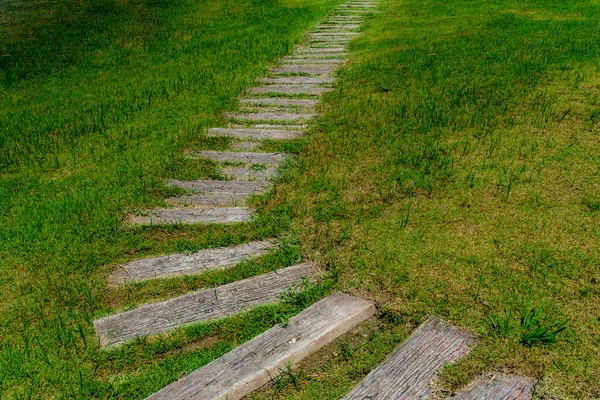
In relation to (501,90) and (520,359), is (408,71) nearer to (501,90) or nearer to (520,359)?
(501,90)

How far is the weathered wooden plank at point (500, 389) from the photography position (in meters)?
2.21

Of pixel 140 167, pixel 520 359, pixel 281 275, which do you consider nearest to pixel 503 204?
pixel 520 359

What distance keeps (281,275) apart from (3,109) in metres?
5.31

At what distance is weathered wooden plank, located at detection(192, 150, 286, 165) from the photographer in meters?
4.83

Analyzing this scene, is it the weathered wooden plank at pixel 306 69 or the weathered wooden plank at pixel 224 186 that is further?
the weathered wooden plank at pixel 306 69

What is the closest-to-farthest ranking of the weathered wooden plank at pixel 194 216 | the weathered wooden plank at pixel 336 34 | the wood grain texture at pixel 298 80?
the weathered wooden plank at pixel 194 216, the wood grain texture at pixel 298 80, the weathered wooden plank at pixel 336 34

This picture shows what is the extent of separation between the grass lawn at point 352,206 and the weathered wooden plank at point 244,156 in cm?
20

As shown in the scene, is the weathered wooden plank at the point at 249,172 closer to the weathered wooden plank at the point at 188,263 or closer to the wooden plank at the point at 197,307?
the weathered wooden plank at the point at 188,263

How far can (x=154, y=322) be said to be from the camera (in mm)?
2855

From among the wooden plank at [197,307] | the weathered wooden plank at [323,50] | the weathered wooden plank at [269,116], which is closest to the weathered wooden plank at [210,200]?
the wooden plank at [197,307]

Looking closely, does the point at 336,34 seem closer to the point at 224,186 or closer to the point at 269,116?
the point at 269,116

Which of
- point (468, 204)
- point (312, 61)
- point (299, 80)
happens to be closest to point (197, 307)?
point (468, 204)

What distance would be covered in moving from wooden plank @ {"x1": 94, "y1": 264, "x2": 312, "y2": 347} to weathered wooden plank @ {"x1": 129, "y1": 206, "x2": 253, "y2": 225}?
0.86 metres

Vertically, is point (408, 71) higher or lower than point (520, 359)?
higher
